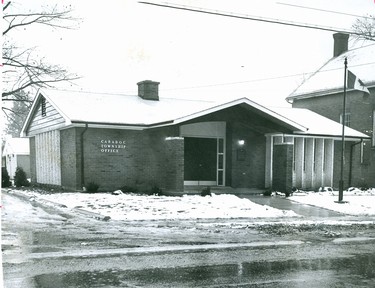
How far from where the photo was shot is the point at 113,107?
21.6m

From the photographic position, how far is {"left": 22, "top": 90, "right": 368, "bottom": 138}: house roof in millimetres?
19094

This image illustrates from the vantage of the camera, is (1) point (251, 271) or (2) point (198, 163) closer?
(1) point (251, 271)

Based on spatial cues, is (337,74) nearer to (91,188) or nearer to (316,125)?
(316,125)

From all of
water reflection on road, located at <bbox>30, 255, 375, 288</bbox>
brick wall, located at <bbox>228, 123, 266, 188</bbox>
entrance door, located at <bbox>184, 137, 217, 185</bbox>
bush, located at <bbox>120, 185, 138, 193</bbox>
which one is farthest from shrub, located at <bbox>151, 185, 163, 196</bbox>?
water reflection on road, located at <bbox>30, 255, 375, 288</bbox>

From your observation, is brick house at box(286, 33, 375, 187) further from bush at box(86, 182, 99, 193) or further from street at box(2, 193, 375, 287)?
street at box(2, 193, 375, 287)

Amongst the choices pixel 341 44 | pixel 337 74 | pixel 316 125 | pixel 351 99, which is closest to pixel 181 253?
pixel 316 125

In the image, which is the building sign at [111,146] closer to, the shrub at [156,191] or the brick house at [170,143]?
the brick house at [170,143]

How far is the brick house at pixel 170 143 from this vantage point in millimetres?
19361

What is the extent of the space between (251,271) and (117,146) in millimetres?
14231

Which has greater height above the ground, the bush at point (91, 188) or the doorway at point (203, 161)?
the doorway at point (203, 161)

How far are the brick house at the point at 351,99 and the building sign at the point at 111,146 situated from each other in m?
11.6

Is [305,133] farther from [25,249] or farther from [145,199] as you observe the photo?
[25,249]

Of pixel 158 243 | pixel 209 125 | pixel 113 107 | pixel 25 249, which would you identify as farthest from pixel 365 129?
pixel 25 249

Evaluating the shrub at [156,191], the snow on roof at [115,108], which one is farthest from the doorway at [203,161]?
the shrub at [156,191]
